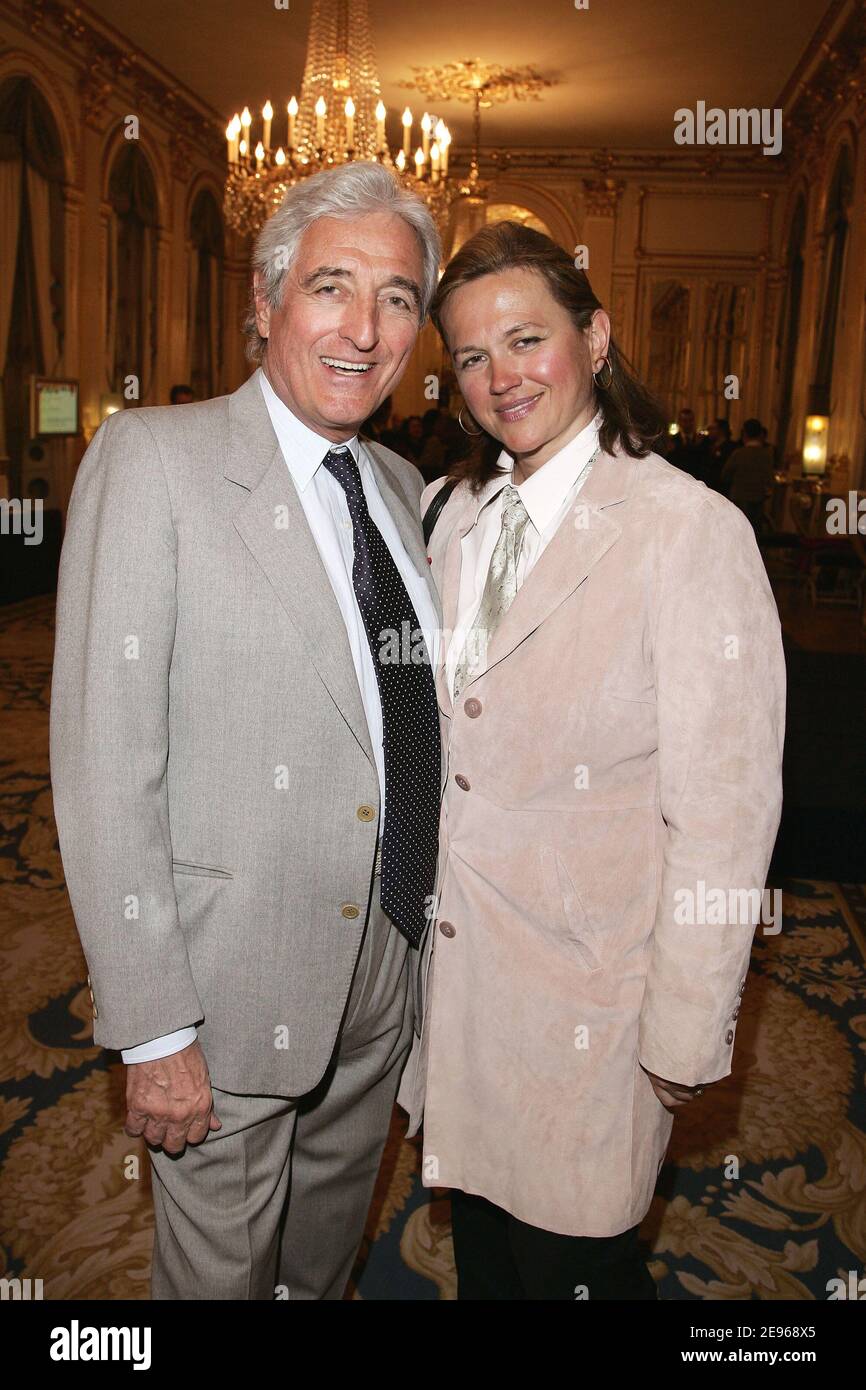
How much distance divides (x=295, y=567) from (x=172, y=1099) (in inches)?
30.5

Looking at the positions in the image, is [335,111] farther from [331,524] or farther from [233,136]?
[331,524]

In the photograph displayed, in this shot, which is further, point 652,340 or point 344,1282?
point 652,340

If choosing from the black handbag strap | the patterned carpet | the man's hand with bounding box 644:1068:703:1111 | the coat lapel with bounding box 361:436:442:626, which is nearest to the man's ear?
the coat lapel with bounding box 361:436:442:626

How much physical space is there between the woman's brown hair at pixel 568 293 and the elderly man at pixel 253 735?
74 millimetres

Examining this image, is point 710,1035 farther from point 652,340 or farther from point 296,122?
point 652,340

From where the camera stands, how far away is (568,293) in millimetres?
1757

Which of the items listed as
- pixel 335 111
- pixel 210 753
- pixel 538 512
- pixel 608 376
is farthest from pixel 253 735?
pixel 335 111

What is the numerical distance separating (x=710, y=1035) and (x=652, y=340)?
14.2 m

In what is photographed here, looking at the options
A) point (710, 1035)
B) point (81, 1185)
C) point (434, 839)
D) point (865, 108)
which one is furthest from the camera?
point (865, 108)

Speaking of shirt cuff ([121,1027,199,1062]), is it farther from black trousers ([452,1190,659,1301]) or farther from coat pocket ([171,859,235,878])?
black trousers ([452,1190,659,1301])

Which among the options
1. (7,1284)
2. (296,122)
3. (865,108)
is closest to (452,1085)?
(7,1284)

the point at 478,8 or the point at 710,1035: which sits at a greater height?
the point at 478,8

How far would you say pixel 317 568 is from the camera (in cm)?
159

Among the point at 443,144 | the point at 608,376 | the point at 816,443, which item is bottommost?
the point at 608,376
